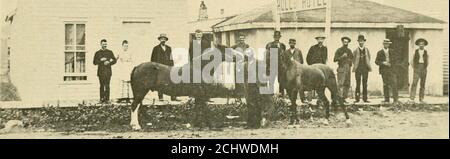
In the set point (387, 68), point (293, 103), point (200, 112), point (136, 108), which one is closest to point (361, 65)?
point (387, 68)

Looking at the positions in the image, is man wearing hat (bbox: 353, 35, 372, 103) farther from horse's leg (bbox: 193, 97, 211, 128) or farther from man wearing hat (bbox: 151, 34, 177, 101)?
man wearing hat (bbox: 151, 34, 177, 101)

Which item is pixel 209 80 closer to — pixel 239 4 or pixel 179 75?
pixel 179 75

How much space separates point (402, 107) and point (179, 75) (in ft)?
11.2

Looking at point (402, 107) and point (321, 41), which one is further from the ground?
point (321, 41)

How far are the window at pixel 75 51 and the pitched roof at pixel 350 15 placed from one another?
6.65 ft

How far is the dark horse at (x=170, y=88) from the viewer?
350 inches

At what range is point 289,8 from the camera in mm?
9383

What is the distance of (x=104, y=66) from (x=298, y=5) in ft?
9.77

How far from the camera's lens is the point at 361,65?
9.59 metres

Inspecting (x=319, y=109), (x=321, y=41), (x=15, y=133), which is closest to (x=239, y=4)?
(x=321, y=41)

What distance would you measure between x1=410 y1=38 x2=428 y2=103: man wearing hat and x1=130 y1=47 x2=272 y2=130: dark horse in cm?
244
